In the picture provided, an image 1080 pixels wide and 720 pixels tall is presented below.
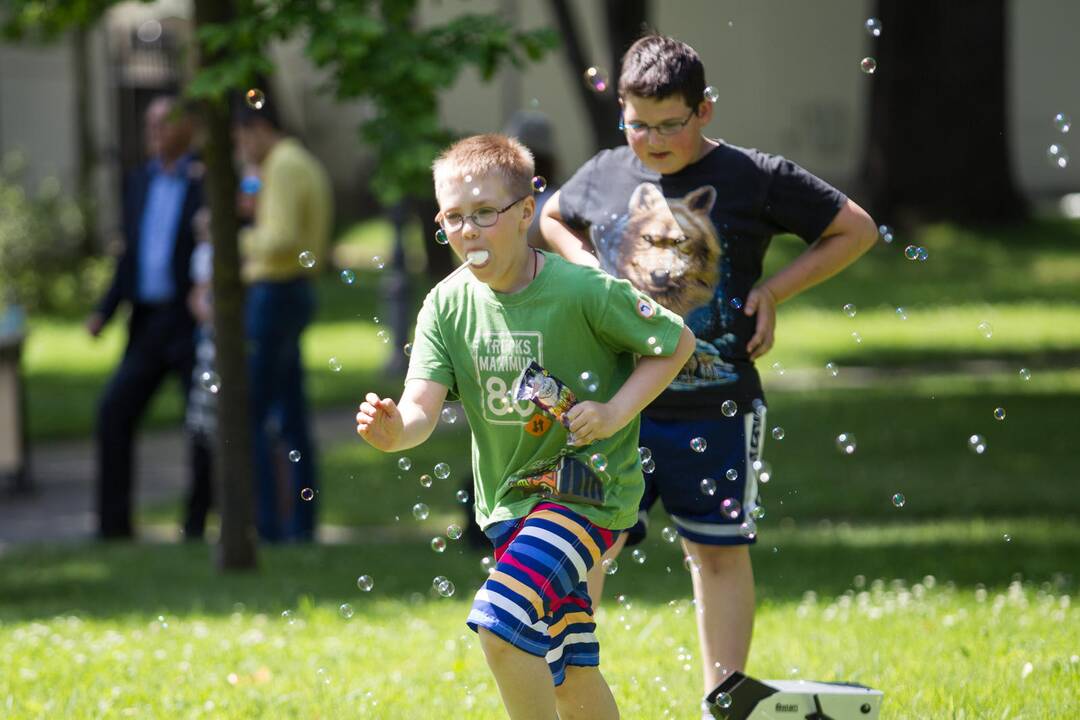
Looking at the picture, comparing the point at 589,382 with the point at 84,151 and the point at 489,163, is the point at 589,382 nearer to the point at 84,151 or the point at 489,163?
the point at 489,163

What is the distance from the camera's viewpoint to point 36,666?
564cm

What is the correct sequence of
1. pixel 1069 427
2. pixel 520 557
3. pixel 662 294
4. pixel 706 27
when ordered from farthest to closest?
pixel 706 27, pixel 1069 427, pixel 662 294, pixel 520 557

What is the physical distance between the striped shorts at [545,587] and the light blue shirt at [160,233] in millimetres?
5711

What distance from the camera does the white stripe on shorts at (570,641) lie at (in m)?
3.97

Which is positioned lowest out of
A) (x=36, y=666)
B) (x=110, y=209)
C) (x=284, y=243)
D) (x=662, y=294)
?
(x=110, y=209)

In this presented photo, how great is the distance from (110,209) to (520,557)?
2652cm

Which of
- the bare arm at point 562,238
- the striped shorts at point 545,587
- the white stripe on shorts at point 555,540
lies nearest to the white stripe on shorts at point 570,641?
the striped shorts at point 545,587

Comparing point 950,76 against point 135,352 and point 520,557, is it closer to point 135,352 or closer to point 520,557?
point 135,352

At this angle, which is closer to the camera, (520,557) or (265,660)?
(520,557)

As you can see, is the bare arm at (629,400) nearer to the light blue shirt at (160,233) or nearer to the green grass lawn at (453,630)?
the green grass lawn at (453,630)

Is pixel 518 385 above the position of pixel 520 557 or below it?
above

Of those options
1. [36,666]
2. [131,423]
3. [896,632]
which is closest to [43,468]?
[131,423]

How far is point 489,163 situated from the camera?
12.8ft

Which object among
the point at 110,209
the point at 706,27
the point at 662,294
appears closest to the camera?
the point at 662,294
